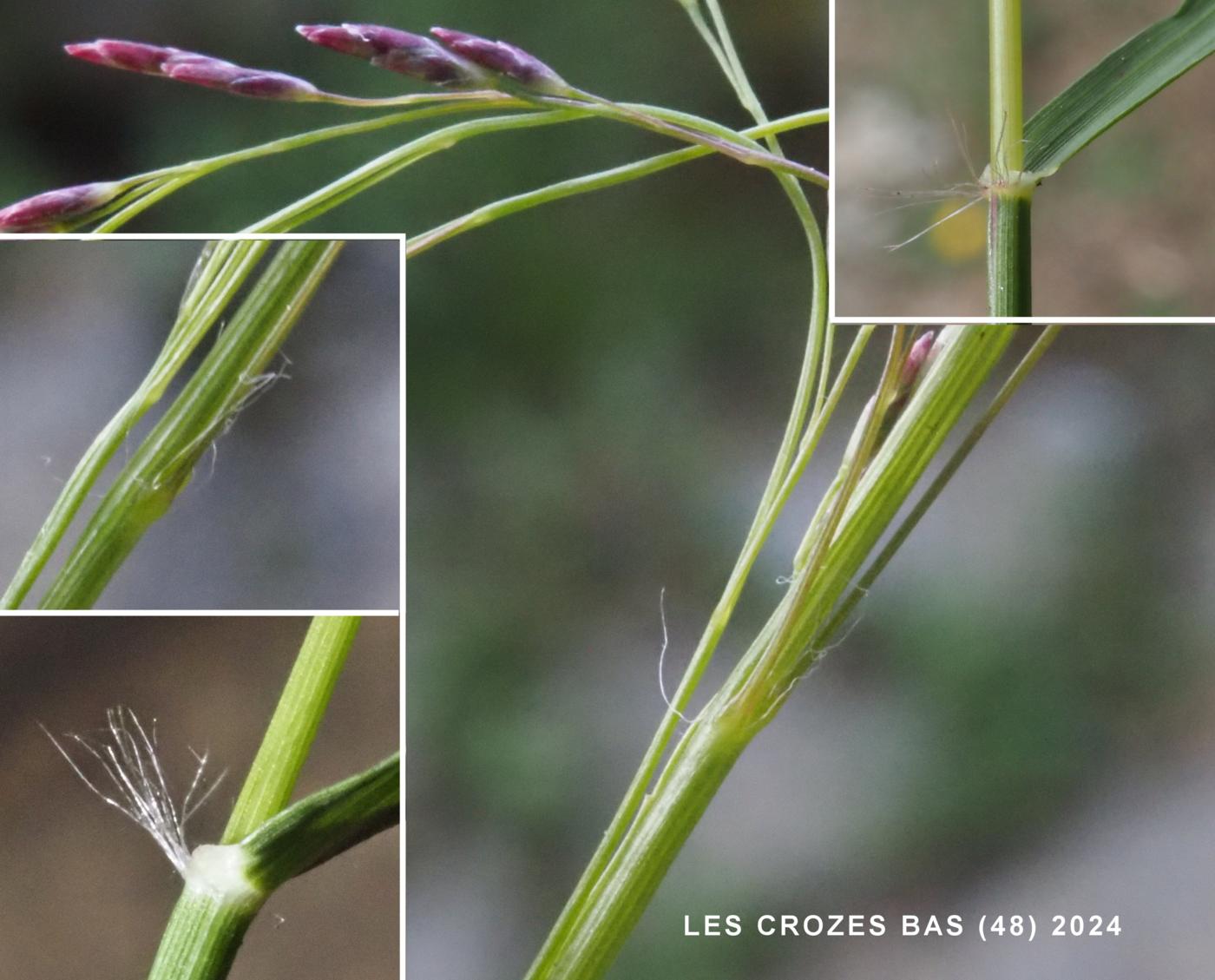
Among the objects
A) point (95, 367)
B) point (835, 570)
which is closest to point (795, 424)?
point (835, 570)

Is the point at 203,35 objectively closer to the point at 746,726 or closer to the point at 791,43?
the point at 791,43

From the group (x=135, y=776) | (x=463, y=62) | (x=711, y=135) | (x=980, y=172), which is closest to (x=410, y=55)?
(x=463, y=62)

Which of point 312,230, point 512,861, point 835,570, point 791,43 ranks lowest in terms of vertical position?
point 512,861

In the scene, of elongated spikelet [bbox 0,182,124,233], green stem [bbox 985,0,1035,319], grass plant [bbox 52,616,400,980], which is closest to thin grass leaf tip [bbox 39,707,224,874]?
grass plant [bbox 52,616,400,980]

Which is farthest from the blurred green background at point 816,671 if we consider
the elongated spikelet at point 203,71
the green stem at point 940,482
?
the elongated spikelet at point 203,71

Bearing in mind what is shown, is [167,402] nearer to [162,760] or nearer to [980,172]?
[162,760]

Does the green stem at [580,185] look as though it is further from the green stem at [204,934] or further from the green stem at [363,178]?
the green stem at [204,934]

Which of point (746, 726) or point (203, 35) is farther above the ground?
point (203, 35)
